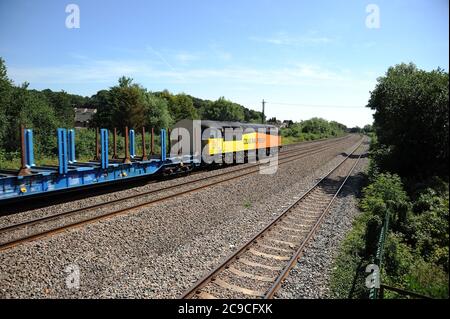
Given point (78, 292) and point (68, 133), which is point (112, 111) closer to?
point (68, 133)

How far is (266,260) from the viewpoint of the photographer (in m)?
7.77

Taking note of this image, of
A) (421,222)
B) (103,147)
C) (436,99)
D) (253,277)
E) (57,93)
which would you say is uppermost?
(57,93)

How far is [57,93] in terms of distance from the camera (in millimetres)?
63312

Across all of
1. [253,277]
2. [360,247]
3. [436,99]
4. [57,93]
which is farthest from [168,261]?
[57,93]

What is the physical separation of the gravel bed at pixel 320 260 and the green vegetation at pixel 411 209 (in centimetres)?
22

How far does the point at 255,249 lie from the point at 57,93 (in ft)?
216

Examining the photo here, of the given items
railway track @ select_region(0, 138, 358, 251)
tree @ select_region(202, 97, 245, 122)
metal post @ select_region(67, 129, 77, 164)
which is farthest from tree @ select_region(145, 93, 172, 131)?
tree @ select_region(202, 97, 245, 122)

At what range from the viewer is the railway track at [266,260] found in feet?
20.6

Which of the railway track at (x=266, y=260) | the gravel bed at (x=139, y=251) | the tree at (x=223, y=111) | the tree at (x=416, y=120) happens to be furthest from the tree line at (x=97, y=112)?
the tree at (x=416, y=120)

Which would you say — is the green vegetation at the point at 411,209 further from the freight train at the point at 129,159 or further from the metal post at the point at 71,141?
the metal post at the point at 71,141

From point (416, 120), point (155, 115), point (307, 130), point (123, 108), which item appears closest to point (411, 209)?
point (416, 120)

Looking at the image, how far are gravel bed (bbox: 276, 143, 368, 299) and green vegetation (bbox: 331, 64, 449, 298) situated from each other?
22cm

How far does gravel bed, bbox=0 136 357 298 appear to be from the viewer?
6.24 meters
